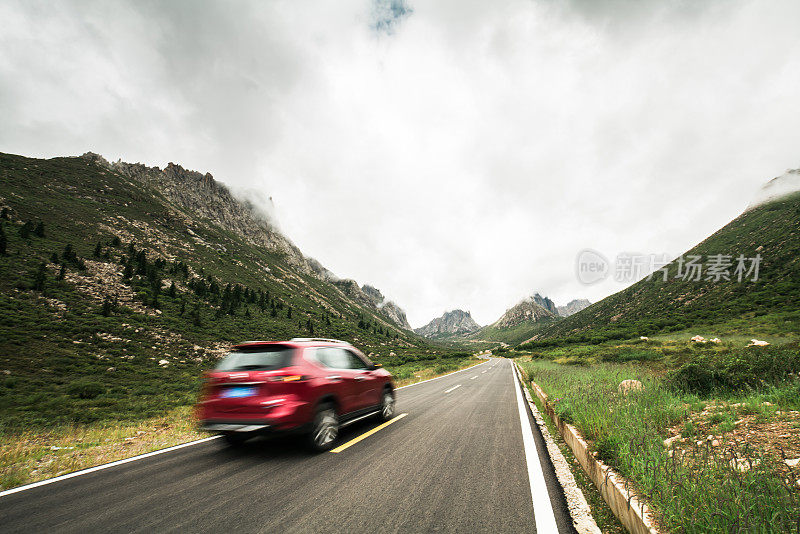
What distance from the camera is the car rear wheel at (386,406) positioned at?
7.38 meters

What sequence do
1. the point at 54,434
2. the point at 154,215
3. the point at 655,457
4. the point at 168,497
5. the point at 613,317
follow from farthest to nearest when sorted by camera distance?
the point at 613,317 < the point at 154,215 < the point at 54,434 < the point at 168,497 < the point at 655,457

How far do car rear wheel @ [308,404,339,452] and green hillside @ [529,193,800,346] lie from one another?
148ft

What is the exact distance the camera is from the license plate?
4734 millimetres

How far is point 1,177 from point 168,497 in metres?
84.3

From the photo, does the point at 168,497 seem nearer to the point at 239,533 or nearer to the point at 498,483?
the point at 239,533

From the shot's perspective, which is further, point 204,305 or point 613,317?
point 613,317

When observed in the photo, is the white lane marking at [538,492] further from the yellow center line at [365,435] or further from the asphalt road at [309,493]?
the yellow center line at [365,435]

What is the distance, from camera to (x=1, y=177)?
51062 mm

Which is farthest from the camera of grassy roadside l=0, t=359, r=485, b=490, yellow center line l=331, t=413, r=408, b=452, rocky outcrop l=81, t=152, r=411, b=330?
rocky outcrop l=81, t=152, r=411, b=330

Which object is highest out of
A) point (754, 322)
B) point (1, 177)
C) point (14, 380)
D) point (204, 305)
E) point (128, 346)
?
point (1, 177)

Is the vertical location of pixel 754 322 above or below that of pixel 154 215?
below

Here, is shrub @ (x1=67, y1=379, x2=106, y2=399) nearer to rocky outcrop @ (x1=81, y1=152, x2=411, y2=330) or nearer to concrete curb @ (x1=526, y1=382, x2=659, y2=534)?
concrete curb @ (x1=526, y1=382, x2=659, y2=534)

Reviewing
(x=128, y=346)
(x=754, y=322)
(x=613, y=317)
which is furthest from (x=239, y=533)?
(x=613, y=317)

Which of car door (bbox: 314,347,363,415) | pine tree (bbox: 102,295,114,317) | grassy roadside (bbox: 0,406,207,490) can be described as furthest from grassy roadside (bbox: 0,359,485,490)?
pine tree (bbox: 102,295,114,317)
